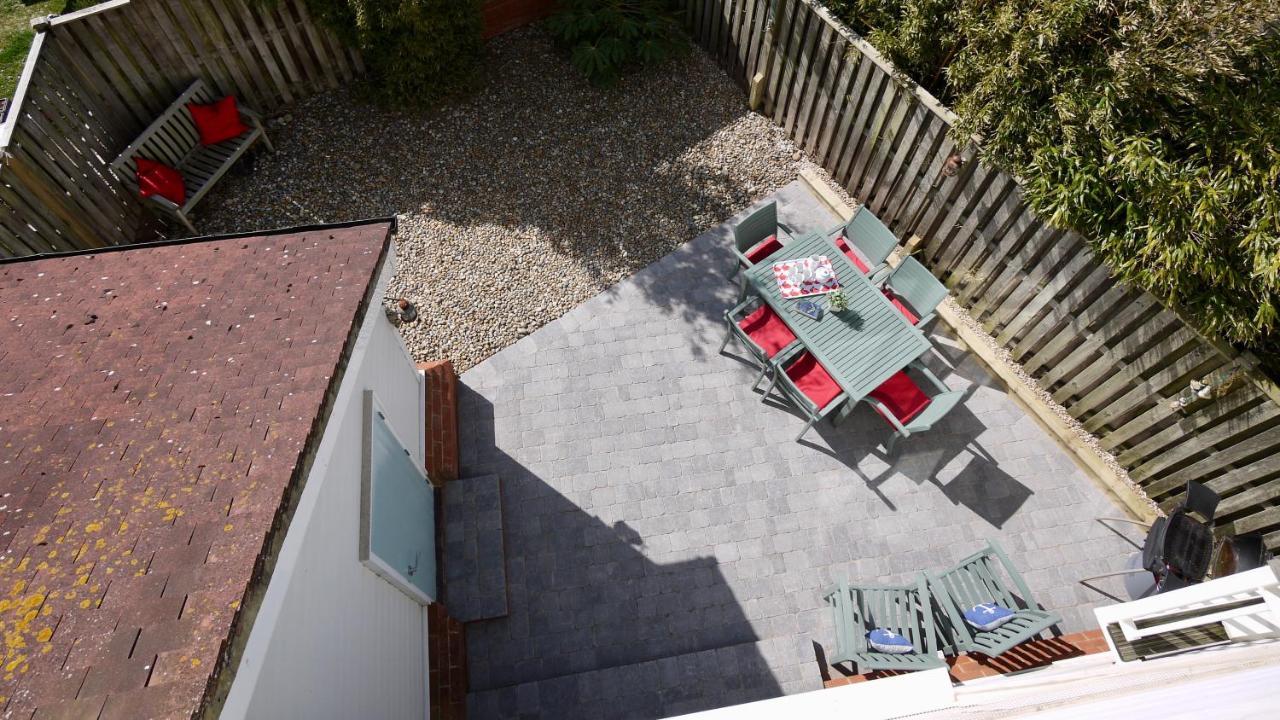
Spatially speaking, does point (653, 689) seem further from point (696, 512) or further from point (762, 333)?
point (762, 333)

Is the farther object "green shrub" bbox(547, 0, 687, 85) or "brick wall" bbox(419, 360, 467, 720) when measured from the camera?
"green shrub" bbox(547, 0, 687, 85)

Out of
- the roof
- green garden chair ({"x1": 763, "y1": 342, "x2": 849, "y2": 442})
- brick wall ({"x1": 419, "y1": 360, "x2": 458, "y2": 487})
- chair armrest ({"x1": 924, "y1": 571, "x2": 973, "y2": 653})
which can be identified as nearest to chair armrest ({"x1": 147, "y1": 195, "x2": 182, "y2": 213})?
the roof

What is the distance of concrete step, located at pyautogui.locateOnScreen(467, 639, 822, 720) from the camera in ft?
17.0

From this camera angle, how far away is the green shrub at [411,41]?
700 cm

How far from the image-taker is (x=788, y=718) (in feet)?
10.2

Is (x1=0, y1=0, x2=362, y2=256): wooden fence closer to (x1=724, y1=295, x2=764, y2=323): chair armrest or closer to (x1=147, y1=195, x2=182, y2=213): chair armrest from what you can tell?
(x1=147, y1=195, x2=182, y2=213): chair armrest

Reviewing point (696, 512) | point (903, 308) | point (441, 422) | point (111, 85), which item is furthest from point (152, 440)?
point (903, 308)

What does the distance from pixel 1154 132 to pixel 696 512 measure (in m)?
5.27

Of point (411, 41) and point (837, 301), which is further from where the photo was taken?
point (411, 41)

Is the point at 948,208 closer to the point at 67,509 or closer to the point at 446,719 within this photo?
the point at 446,719

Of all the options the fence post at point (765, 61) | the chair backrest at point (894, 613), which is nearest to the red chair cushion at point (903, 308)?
the chair backrest at point (894, 613)

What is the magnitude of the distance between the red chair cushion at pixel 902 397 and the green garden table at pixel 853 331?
28 centimetres

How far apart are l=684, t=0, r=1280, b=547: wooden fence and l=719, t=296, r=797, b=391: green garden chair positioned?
88.7 inches

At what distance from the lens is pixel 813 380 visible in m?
6.30
